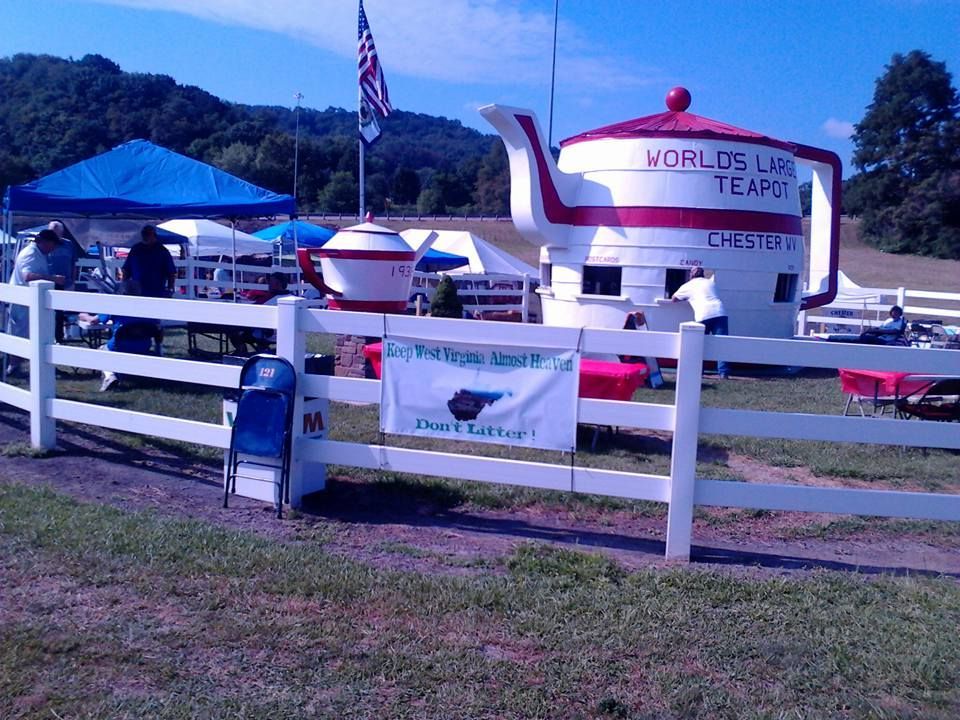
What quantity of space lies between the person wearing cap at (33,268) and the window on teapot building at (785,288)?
11741 mm

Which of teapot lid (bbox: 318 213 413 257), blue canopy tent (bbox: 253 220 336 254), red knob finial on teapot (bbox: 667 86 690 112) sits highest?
red knob finial on teapot (bbox: 667 86 690 112)

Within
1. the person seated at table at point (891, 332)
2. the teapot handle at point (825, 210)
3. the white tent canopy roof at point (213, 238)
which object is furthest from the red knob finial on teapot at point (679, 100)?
the white tent canopy roof at point (213, 238)

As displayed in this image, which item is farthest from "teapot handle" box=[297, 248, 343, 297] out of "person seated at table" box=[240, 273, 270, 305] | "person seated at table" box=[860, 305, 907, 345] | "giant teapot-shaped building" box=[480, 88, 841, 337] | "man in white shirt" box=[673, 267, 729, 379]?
"person seated at table" box=[860, 305, 907, 345]

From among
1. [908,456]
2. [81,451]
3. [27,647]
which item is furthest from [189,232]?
[27,647]

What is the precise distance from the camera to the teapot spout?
15891 millimetres

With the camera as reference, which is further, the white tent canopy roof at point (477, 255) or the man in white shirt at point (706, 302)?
the white tent canopy roof at point (477, 255)

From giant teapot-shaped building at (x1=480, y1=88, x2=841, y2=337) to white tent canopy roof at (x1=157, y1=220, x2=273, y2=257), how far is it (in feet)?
41.9

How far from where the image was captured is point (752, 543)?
625cm

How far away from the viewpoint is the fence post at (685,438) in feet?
18.2

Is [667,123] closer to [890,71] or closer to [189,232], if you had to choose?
[189,232]

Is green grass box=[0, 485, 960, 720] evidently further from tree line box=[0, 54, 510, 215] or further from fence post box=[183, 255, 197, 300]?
Result: tree line box=[0, 54, 510, 215]

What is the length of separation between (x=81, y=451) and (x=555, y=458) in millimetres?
3920

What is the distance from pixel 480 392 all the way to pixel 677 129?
11.4 meters

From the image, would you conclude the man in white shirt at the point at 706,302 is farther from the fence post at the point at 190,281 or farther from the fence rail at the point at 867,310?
the fence post at the point at 190,281
